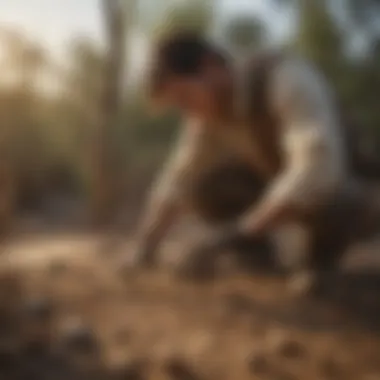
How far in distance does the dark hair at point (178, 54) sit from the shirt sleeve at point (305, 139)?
0.10 m

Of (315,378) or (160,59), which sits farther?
(160,59)

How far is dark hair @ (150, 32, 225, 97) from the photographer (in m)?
1.01

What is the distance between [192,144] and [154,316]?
0.77 feet

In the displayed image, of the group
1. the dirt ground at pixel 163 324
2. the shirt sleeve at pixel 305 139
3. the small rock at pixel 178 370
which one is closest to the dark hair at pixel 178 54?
the shirt sleeve at pixel 305 139

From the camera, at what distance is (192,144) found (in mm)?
1023

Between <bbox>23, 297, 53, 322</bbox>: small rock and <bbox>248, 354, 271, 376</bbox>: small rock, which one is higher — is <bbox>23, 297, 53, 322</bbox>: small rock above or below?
above

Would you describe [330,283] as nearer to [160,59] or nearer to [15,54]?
[160,59]

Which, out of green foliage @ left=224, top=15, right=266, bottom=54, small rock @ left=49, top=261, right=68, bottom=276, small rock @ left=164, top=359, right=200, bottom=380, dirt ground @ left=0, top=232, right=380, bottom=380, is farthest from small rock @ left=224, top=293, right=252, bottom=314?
green foliage @ left=224, top=15, right=266, bottom=54

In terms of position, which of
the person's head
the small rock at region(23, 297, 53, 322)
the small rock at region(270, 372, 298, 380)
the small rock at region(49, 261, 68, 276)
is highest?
the person's head

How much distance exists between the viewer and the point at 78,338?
940 mm

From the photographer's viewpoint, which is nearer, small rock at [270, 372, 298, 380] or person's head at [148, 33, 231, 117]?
small rock at [270, 372, 298, 380]

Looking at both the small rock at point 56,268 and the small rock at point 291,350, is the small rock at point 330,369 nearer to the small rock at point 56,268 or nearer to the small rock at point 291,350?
the small rock at point 291,350

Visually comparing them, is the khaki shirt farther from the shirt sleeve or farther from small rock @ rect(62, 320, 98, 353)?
small rock @ rect(62, 320, 98, 353)

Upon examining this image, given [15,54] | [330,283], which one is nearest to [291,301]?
[330,283]
